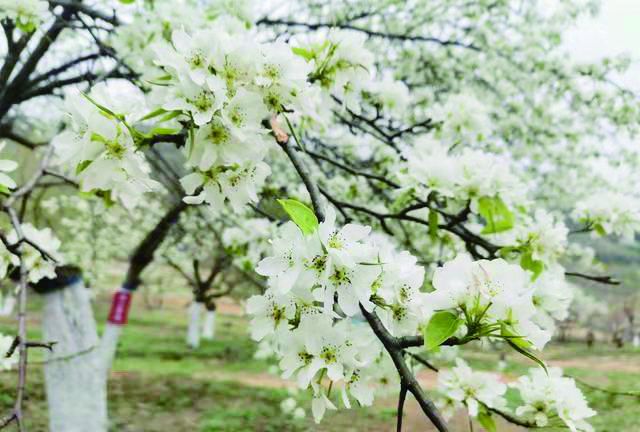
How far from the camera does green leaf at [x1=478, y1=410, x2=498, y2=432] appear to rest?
5.07ft

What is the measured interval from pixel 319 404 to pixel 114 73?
2.46m

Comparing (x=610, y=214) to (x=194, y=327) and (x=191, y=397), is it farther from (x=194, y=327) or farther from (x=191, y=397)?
(x=194, y=327)

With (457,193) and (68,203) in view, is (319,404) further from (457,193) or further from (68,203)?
(68,203)

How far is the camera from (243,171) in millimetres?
1270

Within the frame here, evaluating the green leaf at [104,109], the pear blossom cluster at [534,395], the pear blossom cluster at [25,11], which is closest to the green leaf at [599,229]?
the pear blossom cluster at [534,395]

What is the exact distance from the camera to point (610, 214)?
7.98ft

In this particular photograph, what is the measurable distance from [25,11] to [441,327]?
2.03m

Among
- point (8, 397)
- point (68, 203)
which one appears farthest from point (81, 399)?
point (68, 203)

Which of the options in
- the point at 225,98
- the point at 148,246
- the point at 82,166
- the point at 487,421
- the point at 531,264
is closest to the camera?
the point at 225,98

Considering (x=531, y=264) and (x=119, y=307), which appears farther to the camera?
(x=119, y=307)

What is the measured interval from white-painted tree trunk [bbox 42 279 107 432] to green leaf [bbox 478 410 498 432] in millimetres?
3958

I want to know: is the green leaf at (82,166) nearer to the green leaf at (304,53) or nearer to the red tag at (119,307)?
the green leaf at (304,53)

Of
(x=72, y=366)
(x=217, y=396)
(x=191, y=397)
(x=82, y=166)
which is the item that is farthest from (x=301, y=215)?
(x=217, y=396)

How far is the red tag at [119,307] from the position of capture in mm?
6992
